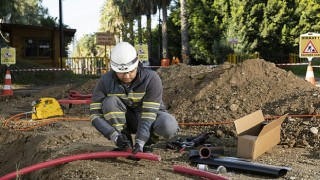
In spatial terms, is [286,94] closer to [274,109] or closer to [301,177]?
[274,109]

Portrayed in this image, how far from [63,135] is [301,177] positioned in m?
3.67

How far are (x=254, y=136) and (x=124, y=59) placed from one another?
1.72m

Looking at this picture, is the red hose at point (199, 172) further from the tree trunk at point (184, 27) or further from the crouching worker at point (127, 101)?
the tree trunk at point (184, 27)

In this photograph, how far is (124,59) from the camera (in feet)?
15.0

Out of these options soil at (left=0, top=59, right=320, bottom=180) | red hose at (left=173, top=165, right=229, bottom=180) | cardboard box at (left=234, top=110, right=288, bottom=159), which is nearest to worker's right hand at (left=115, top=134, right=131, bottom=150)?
soil at (left=0, top=59, right=320, bottom=180)

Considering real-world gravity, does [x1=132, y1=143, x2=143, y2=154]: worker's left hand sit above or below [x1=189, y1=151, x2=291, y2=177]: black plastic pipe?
above

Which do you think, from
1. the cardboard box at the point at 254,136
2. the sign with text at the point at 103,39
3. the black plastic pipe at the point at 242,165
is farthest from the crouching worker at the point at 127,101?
the sign with text at the point at 103,39

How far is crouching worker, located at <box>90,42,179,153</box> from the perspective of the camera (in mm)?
4578

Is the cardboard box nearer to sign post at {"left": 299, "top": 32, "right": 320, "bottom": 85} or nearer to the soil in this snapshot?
the soil

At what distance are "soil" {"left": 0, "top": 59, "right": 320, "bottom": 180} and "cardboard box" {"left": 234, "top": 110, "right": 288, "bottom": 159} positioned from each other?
0.43 feet

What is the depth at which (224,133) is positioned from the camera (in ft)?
22.7

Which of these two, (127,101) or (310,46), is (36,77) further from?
(127,101)

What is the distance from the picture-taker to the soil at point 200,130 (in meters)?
4.53

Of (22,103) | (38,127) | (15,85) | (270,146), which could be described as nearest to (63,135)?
(38,127)
